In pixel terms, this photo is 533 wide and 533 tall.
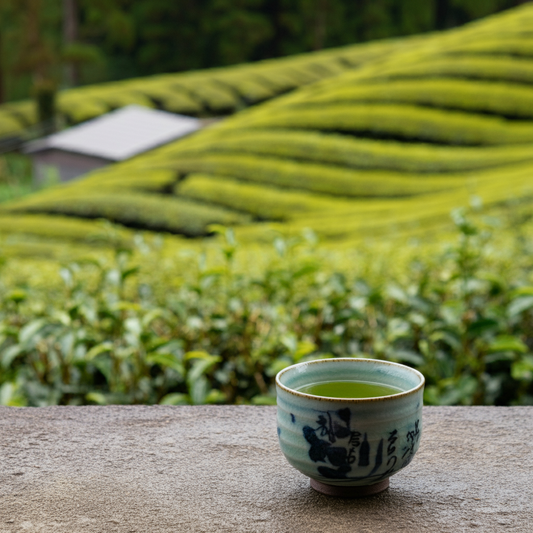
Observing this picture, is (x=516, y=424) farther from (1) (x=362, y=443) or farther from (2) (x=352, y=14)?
(2) (x=352, y=14)

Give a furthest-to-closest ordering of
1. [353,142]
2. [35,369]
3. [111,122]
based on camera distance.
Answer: [111,122] < [353,142] < [35,369]

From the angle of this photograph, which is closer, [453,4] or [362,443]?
[362,443]

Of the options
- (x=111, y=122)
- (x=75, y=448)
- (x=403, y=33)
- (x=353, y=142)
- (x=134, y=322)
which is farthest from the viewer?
(x=403, y=33)

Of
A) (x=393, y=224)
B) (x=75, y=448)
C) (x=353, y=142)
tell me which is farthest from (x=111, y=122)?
(x=75, y=448)

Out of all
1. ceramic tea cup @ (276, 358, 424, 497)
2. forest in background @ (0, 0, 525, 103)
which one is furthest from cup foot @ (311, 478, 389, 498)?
forest in background @ (0, 0, 525, 103)

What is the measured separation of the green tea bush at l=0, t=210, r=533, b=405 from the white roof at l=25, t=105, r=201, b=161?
A: 12.6 metres

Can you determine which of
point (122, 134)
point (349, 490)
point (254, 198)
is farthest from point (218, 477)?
point (122, 134)

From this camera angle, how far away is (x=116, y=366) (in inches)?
78.3

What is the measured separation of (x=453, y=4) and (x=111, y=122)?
16.8 meters

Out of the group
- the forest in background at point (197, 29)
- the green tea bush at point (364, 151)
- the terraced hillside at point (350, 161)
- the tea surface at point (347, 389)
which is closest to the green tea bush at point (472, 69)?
the terraced hillside at point (350, 161)

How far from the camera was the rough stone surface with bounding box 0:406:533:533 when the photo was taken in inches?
38.2

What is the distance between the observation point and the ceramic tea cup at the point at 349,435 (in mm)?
954

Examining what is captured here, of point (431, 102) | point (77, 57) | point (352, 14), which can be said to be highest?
point (352, 14)

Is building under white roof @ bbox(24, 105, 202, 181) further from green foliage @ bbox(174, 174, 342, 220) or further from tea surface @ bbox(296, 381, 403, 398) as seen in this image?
tea surface @ bbox(296, 381, 403, 398)
